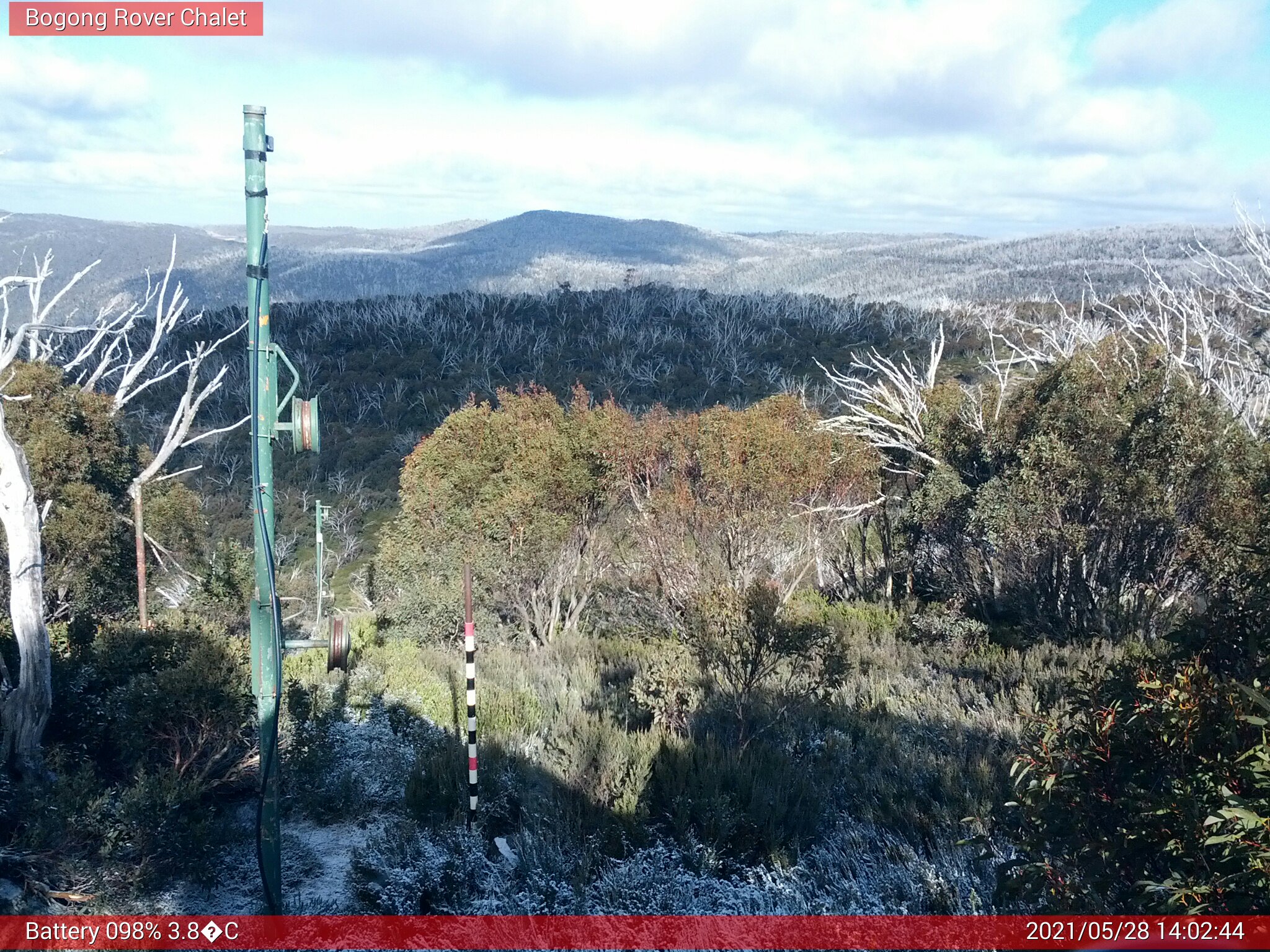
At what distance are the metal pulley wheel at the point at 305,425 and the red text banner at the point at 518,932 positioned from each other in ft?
8.20

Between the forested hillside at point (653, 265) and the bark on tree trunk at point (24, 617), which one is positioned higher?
the forested hillside at point (653, 265)

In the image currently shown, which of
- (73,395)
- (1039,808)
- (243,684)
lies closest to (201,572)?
(73,395)

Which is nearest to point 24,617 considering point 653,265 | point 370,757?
point 370,757

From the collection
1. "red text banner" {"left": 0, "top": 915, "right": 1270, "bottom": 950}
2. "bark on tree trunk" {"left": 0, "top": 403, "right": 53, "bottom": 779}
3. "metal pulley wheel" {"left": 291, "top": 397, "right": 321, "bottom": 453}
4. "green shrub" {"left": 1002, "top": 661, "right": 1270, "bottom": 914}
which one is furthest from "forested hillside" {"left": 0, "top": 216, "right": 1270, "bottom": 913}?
"metal pulley wheel" {"left": 291, "top": 397, "right": 321, "bottom": 453}

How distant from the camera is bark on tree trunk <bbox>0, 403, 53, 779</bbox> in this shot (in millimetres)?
5734

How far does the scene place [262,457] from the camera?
4312 mm

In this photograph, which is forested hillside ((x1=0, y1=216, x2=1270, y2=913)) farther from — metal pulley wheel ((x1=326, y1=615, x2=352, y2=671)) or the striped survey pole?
metal pulley wheel ((x1=326, y1=615, x2=352, y2=671))

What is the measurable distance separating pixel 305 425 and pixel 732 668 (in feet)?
15.5

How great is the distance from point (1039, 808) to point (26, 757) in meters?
6.08

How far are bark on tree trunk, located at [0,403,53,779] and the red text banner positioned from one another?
1815 mm

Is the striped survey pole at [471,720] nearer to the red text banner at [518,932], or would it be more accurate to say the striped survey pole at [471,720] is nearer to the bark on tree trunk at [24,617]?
the red text banner at [518,932]

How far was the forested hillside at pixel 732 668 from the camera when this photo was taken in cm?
409

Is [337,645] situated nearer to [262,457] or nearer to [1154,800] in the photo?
[262,457]

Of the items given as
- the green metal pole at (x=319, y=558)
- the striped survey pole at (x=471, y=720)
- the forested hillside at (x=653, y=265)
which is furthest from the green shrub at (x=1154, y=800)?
the forested hillside at (x=653, y=265)
